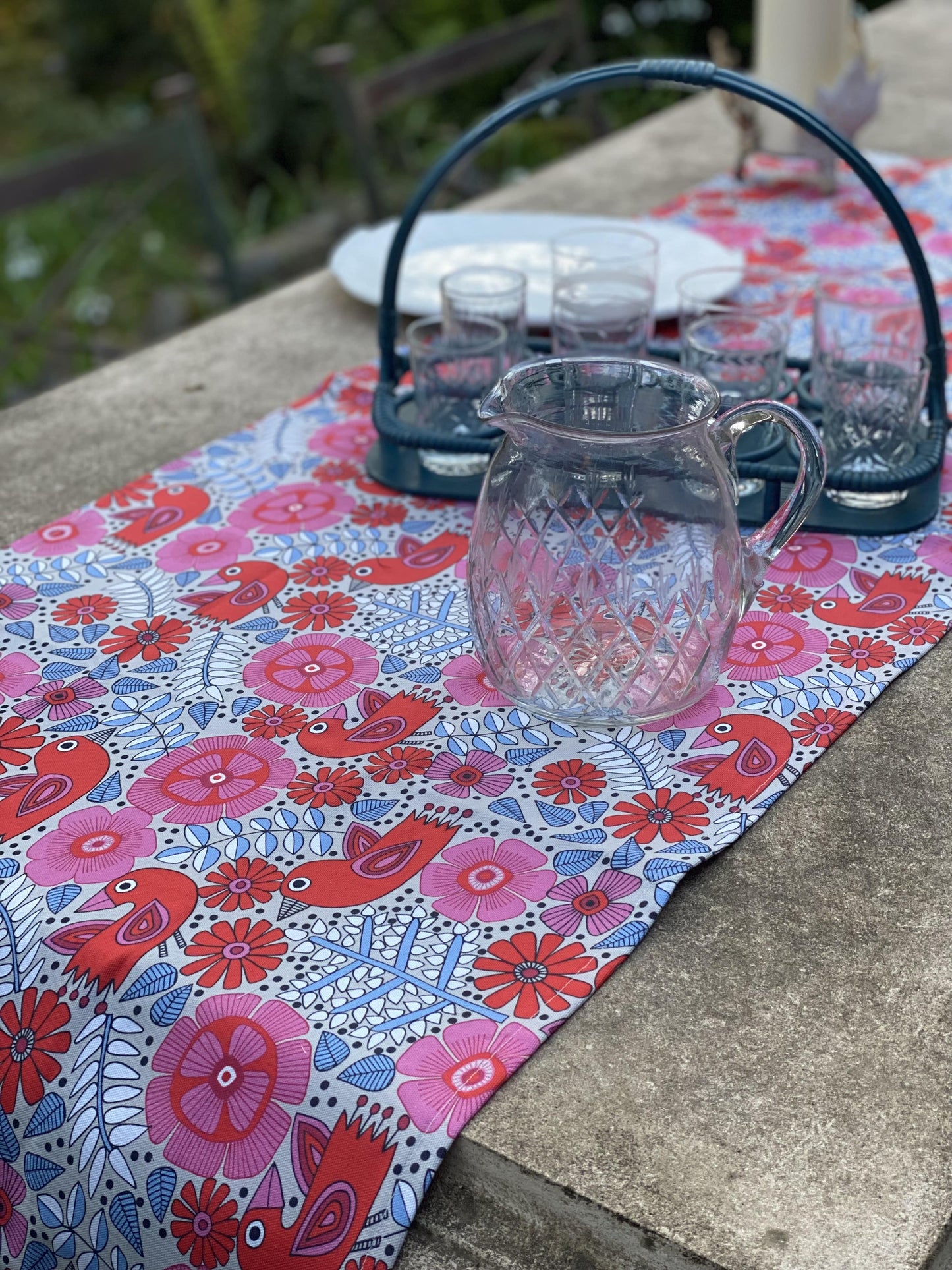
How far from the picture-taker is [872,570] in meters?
0.95

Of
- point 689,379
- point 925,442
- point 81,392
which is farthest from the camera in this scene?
point 81,392

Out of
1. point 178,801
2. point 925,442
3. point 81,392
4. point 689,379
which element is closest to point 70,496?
point 81,392

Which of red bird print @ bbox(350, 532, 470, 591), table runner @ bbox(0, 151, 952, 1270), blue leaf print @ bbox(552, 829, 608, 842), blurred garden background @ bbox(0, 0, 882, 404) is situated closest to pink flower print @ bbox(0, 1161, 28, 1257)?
table runner @ bbox(0, 151, 952, 1270)

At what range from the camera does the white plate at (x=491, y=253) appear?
141 centimetres

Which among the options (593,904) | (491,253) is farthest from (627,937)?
(491,253)

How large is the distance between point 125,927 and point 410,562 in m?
0.40

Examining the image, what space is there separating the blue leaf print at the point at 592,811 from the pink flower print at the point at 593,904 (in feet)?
0.13

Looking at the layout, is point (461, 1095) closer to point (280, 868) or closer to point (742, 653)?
point (280, 868)

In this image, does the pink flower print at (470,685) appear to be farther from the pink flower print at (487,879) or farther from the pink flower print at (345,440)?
the pink flower print at (345,440)

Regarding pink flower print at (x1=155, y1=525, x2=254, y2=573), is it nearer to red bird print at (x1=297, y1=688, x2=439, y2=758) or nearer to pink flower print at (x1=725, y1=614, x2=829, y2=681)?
red bird print at (x1=297, y1=688, x2=439, y2=758)

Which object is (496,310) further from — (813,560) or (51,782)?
(51,782)

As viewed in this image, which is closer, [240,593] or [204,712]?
[204,712]

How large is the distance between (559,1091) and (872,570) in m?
0.51

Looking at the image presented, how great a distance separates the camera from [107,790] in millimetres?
752
